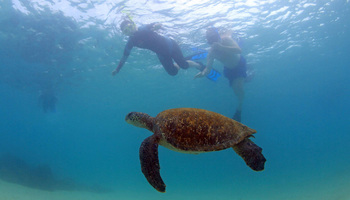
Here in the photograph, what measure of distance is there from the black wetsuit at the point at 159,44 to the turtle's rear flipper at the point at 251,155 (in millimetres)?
9104

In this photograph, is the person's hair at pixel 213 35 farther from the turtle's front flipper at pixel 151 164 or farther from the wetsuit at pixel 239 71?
the turtle's front flipper at pixel 151 164

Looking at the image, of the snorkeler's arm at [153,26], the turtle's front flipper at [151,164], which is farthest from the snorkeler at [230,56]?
the turtle's front flipper at [151,164]

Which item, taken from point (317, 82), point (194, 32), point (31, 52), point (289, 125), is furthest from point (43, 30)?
point (289, 125)

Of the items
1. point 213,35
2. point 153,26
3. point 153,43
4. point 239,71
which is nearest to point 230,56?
point 239,71

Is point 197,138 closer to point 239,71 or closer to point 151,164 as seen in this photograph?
point 151,164

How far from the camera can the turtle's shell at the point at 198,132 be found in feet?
7.50

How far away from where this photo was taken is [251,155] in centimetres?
233

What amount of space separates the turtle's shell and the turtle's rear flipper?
5.1 inches

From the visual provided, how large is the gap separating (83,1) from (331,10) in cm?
1900

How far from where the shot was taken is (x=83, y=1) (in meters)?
10.3

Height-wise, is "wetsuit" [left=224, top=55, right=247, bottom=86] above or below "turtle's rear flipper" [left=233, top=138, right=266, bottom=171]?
above

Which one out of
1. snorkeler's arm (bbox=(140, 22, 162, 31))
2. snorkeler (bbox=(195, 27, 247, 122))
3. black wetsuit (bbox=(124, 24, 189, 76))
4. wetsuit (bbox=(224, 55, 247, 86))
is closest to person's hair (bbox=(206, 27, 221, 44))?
snorkeler (bbox=(195, 27, 247, 122))

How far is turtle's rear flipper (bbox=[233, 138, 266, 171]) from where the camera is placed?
226 centimetres

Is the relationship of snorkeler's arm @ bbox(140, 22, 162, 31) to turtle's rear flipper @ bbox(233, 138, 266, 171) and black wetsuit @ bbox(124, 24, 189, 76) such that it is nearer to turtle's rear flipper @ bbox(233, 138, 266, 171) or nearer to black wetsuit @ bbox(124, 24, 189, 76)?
black wetsuit @ bbox(124, 24, 189, 76)
